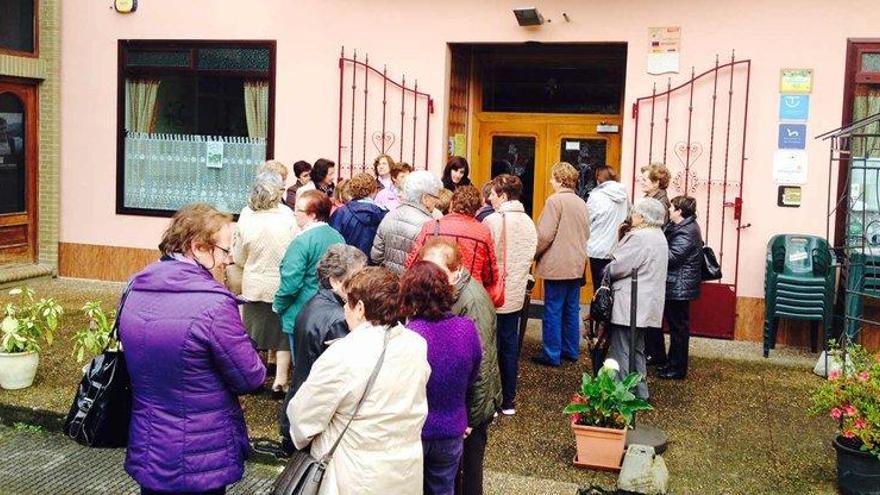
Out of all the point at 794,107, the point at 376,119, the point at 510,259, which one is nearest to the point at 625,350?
the point at 510,259

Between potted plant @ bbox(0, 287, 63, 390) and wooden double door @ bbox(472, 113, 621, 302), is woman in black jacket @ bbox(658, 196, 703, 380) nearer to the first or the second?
wooden double door @ bbox(472, 113, 621, 302)

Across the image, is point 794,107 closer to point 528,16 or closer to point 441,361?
point 528,16

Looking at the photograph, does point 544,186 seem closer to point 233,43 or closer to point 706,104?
point 706,104

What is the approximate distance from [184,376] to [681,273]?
5.23 meters

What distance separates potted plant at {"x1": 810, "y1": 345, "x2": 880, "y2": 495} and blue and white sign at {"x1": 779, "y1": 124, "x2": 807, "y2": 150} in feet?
13.2

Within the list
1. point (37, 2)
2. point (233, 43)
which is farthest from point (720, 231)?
point (37, 2)

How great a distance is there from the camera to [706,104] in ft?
31.0

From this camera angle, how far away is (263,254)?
22.3 feet

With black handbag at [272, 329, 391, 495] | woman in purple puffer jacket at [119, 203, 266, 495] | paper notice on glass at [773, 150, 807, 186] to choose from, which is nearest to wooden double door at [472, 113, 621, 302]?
paper notice on glass at [773, 150, 807, 186]

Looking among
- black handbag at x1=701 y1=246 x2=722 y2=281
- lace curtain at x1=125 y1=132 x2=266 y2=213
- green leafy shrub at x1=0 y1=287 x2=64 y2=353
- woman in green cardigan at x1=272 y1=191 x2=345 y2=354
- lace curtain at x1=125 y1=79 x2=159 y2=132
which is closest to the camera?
woman in green cardigan at x1=272 y1=191 x2=345 y2=354

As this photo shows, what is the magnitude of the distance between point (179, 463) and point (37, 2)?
31.2 ft

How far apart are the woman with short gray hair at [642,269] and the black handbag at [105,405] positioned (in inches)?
151

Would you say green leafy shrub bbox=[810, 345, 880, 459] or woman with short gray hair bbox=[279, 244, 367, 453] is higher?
woman with short gray hair bbox=[279, 244, 367, 453]

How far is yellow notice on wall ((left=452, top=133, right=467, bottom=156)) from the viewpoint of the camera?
10603 millimetres
